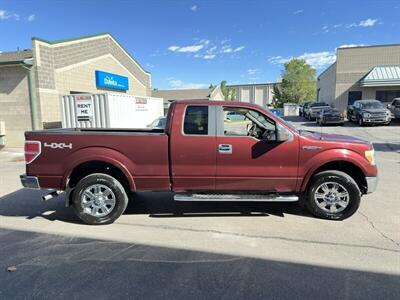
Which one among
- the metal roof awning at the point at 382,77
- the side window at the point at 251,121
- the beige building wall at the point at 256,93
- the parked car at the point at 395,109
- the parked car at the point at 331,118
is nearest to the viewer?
the side window at the point at 251,121

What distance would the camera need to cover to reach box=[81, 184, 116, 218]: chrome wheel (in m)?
4.89

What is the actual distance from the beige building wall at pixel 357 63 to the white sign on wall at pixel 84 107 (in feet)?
89.3

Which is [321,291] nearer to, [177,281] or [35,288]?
[177,281]

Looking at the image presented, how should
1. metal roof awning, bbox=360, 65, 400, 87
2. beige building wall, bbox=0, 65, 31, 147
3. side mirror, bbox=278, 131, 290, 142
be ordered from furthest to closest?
1. metal roof awning, bbox=360, 65, 400, 87
2. beige building wall, bbox=0, 65, 31, 147
3. side mirror, bbox=278, 131, 290, 142

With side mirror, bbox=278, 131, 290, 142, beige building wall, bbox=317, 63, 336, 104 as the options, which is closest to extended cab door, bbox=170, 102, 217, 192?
side mirror, bbox=278, 131, 290, 142

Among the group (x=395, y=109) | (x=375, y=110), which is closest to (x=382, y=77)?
(x=395, y=109)

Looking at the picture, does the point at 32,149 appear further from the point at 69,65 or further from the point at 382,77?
the point at 382,77

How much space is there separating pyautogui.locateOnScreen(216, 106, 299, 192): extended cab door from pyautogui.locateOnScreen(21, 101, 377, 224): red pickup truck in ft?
0.05

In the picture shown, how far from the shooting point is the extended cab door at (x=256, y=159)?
475 centimetres

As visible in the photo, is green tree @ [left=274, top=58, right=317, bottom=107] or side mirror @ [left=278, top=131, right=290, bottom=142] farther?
green tree @ [left=274, top=58, right=317, bottom=107]

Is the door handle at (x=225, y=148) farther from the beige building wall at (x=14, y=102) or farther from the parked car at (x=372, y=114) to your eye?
the parked car at (x=372, y=114)

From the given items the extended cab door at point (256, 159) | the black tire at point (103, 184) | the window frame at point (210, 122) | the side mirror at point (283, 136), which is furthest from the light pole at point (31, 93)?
the side mirror at point (283, 136)

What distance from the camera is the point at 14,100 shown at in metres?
15.3

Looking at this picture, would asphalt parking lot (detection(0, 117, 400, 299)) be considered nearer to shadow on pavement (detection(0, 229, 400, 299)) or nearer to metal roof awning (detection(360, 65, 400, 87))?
shadow on pavement (detection(0, 229, 400, 299))
